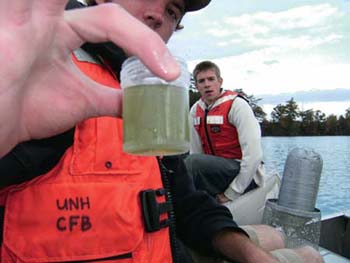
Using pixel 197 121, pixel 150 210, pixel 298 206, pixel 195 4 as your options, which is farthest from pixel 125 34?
pixel 197 121

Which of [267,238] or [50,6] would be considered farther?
[267,238]

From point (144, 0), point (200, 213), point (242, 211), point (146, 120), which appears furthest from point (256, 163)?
point (146, 120)

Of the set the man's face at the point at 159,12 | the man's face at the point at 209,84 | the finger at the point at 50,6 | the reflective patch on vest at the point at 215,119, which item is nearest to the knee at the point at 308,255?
the man's face at the point at 159,12

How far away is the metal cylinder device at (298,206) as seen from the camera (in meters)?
3.78

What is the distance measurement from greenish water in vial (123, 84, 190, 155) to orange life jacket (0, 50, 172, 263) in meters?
0.41

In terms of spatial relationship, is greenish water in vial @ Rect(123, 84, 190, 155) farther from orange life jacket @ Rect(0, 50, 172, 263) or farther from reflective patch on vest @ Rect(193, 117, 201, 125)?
reflective patch on vest @ Rect(193, 117, 201, 125)

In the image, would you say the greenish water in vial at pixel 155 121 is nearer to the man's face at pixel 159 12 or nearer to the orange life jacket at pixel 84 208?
the orange life jacket at pixel 84 208

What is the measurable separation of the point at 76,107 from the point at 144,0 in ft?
3.59

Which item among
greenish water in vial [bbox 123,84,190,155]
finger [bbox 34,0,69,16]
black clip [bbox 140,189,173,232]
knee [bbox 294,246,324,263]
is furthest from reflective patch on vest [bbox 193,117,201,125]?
finger [bbox 34,0,69,16]

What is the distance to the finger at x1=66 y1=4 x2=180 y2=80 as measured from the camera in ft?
2.49

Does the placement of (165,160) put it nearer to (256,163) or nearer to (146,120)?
(146,120)

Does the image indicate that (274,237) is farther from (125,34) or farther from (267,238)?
(125,34)

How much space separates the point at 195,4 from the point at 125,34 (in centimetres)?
149

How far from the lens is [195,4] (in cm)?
217
